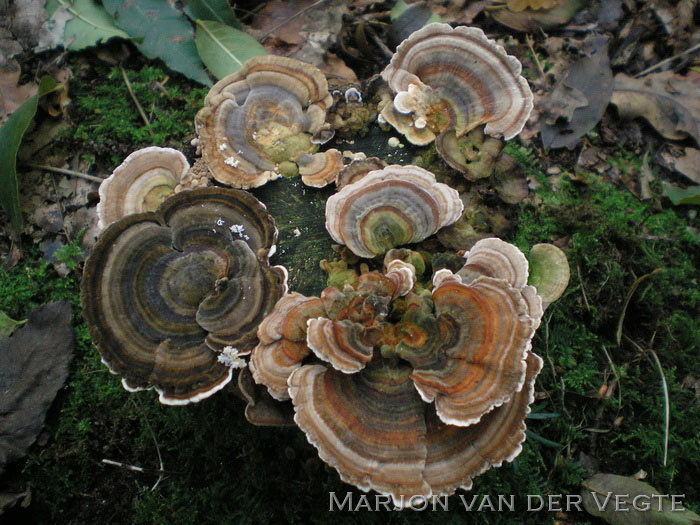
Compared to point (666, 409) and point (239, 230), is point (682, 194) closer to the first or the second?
point (666, 409)

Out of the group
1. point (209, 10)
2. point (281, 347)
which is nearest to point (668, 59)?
point (209, 10)

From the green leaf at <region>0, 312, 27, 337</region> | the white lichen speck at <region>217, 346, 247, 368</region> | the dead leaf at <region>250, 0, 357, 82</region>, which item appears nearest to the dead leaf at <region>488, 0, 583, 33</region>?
the dead leaf at <region>250, 0, 357, 82</region>

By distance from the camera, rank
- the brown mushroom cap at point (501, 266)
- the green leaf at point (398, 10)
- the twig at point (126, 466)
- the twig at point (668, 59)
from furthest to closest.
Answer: the twig at point (668, 59) → the green leaf at point (398, 10) → the twig at point (126, 466) → the brown mushroom cap at point (501, 266)

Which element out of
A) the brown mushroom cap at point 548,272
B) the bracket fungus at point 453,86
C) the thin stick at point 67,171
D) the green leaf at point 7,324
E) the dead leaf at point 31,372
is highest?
the bracket fungus at point 453,86

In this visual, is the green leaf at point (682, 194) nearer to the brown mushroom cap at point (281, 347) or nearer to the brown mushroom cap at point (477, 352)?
the brown mushroom cap at point (477, 352)

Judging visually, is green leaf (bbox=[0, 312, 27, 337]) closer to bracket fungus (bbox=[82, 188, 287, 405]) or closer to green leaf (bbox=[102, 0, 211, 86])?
bracket fungus (bbox=[82, 188, 287, 405])

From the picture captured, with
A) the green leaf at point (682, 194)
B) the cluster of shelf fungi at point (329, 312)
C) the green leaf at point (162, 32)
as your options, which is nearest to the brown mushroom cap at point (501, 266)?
the cluster of shelf fungi at point (329, 312)

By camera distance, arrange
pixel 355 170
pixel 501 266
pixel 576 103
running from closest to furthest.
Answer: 1. pixel 501 266
2. pixel 355 170
3. pixel 576 103

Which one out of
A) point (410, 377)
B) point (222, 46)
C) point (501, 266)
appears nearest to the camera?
point (410, 377)
